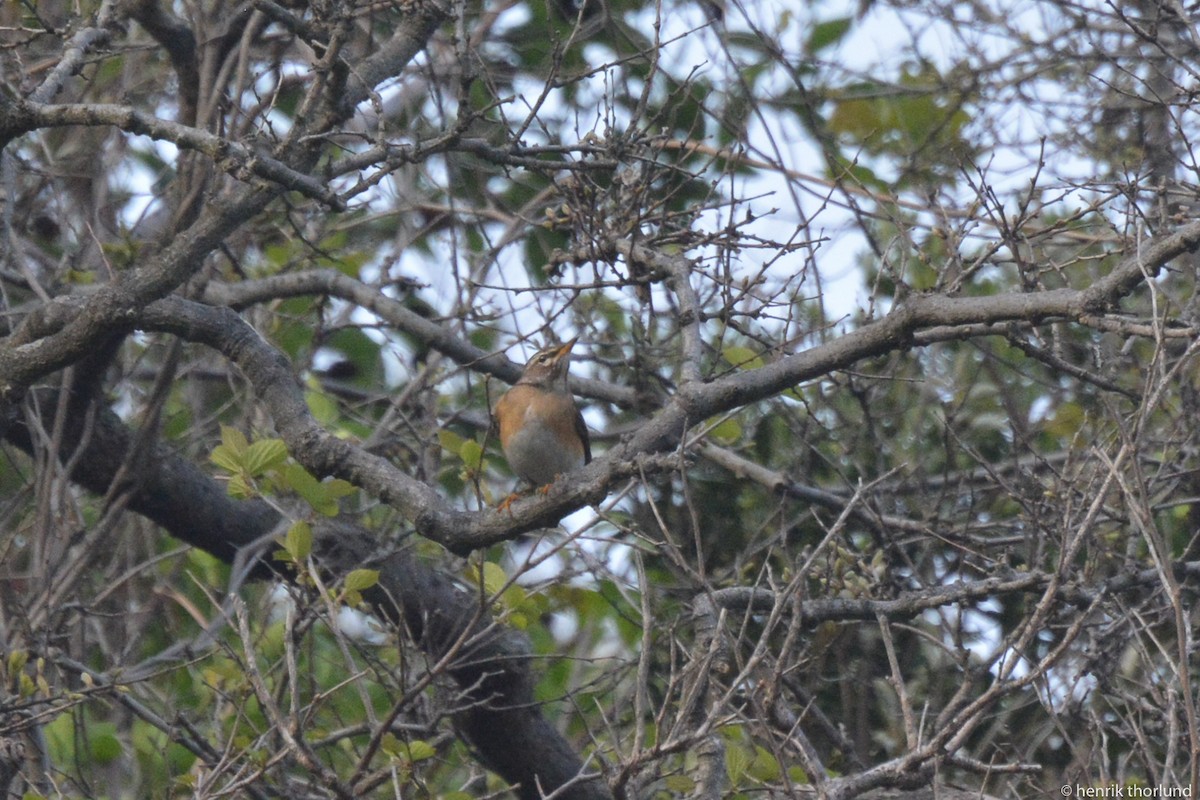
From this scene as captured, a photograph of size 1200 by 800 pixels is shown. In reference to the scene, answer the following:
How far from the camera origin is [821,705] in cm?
803

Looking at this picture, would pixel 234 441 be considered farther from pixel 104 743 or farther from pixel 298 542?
pixel 104 743

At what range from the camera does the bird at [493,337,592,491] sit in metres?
6.75

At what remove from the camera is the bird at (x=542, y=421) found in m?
6.75

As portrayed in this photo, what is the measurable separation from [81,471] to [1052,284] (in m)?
5.50

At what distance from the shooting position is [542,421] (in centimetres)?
677

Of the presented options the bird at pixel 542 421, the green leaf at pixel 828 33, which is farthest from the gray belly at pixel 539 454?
the green leaf at pixel 828 33

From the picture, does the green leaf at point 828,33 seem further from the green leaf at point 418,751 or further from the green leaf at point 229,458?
the green leaf at point 418,751

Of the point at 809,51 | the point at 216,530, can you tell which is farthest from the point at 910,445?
the point at 216,530

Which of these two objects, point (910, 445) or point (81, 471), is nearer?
point (81, 471)

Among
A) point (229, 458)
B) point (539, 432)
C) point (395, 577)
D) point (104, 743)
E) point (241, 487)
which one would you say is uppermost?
point (539, 432)

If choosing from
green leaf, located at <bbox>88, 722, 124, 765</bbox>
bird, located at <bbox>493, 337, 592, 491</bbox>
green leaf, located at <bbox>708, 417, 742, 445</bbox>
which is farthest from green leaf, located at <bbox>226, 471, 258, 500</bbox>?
green leaf, located at <bbox>88, 722, 124, 765</bbox>

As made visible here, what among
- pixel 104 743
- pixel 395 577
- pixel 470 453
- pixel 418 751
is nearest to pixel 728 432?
pixel 395 577

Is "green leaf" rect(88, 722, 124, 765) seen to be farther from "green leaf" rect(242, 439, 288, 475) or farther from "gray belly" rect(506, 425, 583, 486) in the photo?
"green leaf" rect(242, 439, 288, 475)

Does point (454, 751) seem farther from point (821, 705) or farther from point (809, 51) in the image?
point (809, 51)
